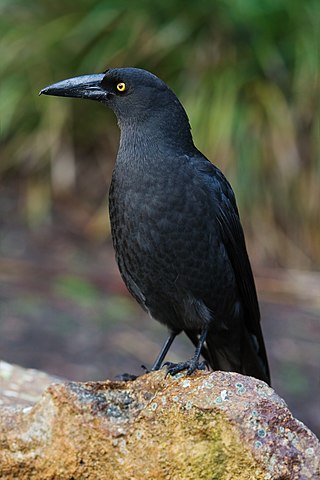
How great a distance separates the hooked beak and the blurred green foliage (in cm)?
375

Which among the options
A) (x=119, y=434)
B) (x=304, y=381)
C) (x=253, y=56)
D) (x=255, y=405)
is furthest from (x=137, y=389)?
(x=253, y=56)

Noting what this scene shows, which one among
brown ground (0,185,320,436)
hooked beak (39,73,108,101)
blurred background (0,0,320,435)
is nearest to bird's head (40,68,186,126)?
hooked beak (39,73,108,101)

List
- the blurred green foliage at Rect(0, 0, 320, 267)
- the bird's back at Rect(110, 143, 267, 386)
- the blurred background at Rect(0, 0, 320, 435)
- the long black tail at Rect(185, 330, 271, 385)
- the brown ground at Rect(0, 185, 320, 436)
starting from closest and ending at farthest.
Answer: the bird's back at Rect(110, 143, 267, 386) → the long black tail at Rect(185, 330, 271, 385) → the brown ground at Rect(0, 185, 320, 436) → the blurred background at Rect(0, 0, 320, 435) → the blurred green foliage at Rect(0, 0, 320, 267)

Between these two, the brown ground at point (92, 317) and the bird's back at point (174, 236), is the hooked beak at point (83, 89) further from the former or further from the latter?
the brown ground at point (92, 317)

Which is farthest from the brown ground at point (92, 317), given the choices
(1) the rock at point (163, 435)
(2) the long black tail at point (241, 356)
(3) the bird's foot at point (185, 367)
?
(1) the rock at point (163, 435)

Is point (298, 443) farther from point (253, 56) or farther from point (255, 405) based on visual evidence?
point (253, 56)

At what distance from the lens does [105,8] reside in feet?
27.2

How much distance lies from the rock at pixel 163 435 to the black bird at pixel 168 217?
1.50 ft

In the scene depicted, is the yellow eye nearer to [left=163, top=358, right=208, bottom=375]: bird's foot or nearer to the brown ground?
[left=163, top=358, right=208, bottom=375]: bird's foot

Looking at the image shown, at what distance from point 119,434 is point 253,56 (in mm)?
5407

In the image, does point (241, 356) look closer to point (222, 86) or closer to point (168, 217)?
point (168, 217)

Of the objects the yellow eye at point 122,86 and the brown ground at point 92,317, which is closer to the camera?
the yellow eye at point 122,86

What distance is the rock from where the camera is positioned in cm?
306

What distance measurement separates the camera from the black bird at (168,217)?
384cm
